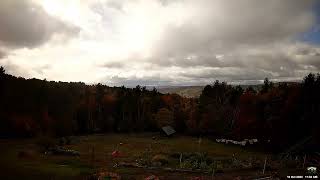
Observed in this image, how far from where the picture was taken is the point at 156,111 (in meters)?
125

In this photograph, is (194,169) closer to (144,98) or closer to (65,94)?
(65,94)

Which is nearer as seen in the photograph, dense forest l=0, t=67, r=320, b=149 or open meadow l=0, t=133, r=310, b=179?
open meadow l=0, t=133, r=310, b=179

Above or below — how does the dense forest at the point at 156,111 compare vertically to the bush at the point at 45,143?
above

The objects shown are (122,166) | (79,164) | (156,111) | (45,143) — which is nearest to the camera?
(122,166)

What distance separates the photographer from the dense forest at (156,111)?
75.6 meters

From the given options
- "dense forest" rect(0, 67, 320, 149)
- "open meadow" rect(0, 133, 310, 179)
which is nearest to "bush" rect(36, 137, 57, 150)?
"open meadow" rect(0, 133, 310, 179)

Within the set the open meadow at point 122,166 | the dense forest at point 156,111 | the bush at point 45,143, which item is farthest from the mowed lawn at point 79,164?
the dense forest at point 156,111

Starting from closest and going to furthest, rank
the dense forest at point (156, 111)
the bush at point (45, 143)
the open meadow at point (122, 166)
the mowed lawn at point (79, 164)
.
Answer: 1. the mowed lawn at point (79, 164)
2. the open meadow at point (122, 166)
3. the bush at point (45, 143)
4. the dense forest at point (156, 111)

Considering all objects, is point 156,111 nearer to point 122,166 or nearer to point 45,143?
point 45,143

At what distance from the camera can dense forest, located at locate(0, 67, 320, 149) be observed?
75.6 metres

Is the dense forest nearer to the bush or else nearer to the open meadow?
the bush

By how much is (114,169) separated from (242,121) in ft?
164

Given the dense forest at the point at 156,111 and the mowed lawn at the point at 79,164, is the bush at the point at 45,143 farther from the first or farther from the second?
the dense forest at the point at 156,111

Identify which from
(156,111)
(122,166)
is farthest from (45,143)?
(156,111)
